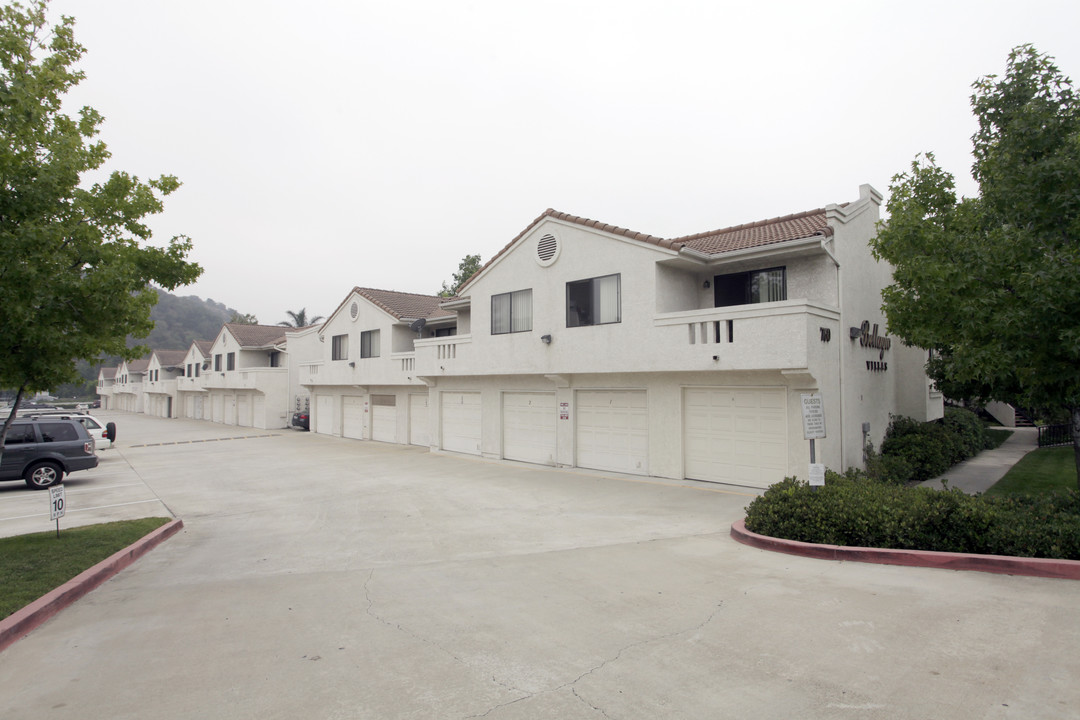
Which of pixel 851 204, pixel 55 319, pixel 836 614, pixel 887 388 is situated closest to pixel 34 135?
pixel 55 319

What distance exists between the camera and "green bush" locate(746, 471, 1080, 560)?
7203 millimetres

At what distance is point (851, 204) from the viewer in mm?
14656

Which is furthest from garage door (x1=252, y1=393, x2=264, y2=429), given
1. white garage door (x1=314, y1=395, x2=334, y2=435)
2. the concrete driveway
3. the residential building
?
the concrete driveway

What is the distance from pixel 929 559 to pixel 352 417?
88.4 ft

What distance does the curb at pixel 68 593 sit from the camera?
5.97 metres

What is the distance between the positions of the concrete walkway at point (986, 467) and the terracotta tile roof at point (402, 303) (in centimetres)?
1750

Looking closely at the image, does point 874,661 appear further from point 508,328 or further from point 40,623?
point 508,328

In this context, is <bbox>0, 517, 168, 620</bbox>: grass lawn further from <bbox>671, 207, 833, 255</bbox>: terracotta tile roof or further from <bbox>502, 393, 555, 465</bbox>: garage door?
<bbox>671, 207, 833, 255</bbox>: terracotta tile roof

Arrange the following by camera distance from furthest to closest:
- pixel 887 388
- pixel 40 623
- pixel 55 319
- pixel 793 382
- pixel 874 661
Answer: pixel 887 388
pixel 793 382
pixel 55 319
pixel 40 623
pixel 874 661

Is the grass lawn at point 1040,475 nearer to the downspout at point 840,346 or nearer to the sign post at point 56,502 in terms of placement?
the downspout at point 840,346

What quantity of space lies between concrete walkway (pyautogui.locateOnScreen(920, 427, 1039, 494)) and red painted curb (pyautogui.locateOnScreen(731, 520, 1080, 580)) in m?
6.17

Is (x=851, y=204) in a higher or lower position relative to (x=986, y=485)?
higher

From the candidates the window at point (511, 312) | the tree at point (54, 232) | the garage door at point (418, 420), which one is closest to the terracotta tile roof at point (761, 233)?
the window at point (511, 312)

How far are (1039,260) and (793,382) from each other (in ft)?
17.2
